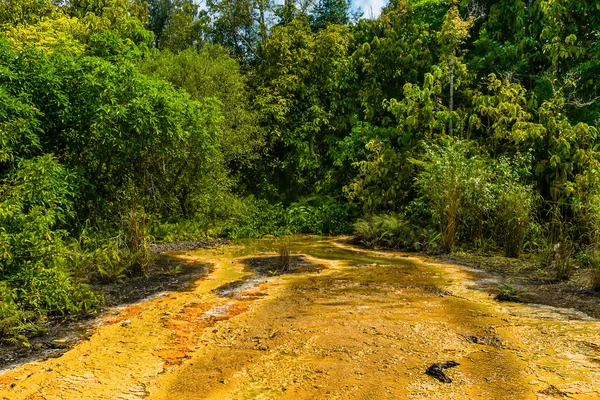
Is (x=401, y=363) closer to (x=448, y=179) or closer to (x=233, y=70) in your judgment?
(x=448, y=179)

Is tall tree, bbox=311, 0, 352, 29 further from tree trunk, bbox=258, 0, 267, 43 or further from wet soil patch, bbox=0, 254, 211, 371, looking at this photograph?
wet soil patch, bbox=0, 254, 211, 371

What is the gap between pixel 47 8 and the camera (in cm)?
1311

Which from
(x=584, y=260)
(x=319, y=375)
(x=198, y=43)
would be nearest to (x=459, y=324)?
(x=319, y=375)

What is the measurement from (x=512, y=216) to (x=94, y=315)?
20.7 feet

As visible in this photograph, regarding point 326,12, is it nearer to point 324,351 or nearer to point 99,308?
point 99,308

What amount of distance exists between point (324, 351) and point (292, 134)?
13.6 metres

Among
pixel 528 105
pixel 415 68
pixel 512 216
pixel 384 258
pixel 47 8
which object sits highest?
pixel 47 8

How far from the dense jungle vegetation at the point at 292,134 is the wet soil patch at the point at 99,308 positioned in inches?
6.8

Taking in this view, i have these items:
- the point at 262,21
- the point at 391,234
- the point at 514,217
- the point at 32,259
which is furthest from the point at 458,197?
the point at 262,21

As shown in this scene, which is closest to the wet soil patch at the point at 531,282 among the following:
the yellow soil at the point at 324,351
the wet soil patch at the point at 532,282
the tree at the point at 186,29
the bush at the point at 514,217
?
the wet soil patch at the point at 532,282

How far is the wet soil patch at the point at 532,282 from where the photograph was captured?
4630mm

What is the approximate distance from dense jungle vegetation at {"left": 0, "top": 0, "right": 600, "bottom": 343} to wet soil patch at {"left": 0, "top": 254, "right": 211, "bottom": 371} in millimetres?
174

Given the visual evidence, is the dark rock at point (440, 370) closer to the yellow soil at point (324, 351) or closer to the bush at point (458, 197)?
the yellow soil at point (324, 351)

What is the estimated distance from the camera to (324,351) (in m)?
3.28
